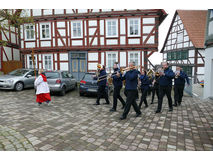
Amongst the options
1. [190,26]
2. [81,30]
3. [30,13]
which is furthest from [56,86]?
[190,26]

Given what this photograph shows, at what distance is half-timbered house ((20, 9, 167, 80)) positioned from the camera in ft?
47.6

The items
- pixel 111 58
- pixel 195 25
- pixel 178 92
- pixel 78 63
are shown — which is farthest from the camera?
pixel 195 25

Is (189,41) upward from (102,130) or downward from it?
upward

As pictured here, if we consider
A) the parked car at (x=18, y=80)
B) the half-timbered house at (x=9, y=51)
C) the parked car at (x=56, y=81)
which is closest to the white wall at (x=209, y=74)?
the parked car at (x=56, y=81)

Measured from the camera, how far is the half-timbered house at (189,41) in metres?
19.7

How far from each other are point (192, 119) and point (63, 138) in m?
4.20

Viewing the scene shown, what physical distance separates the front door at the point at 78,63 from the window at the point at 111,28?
3172mm

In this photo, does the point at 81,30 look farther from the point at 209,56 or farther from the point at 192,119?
the point at 192,119

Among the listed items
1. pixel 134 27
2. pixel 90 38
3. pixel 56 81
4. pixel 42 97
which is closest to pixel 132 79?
pixel 42 97

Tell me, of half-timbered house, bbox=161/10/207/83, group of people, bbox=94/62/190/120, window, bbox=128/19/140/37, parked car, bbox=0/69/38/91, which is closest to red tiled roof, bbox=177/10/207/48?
half-timbered house, bbox=161/10/207/83

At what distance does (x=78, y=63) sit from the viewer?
52.4 ft

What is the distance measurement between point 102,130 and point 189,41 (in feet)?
67.8

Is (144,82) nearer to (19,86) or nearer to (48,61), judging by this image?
(19,86)

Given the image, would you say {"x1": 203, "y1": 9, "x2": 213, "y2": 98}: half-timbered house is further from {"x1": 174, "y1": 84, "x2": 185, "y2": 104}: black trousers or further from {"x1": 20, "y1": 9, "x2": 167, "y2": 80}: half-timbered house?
{"x1": 20, "y1": 9, "x2": 167, "y2": 80}: half-timbered house
